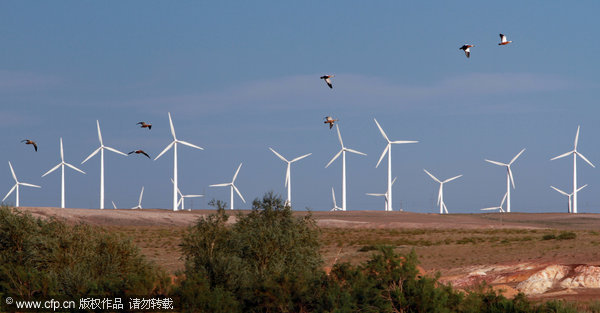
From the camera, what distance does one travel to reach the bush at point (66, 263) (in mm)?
30672

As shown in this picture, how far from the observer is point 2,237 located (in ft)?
129

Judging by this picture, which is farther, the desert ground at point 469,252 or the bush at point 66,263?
the desert ground at point 469,252

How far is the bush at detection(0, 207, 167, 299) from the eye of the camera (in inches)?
1208

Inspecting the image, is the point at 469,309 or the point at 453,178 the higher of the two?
the point at 453,178

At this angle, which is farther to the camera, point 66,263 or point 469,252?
point 469,252

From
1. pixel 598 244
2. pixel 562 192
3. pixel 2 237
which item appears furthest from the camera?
pixel 562 192

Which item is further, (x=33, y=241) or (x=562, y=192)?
(x=562, y=192)

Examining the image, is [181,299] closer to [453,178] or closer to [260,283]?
[260,283]

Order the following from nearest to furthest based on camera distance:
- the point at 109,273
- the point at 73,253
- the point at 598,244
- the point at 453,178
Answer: the point at 109,273, the point at 73,253, the point at 598,244, the point at 453,178

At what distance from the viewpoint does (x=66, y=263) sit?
36062mm

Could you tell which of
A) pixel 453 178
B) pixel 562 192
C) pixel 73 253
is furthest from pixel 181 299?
pixel 562 192

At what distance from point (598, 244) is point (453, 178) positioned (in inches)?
3289

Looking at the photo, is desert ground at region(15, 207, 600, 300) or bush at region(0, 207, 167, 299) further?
desert ground at region(15, 207, 600, 300)

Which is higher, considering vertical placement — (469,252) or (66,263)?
(66,263)
